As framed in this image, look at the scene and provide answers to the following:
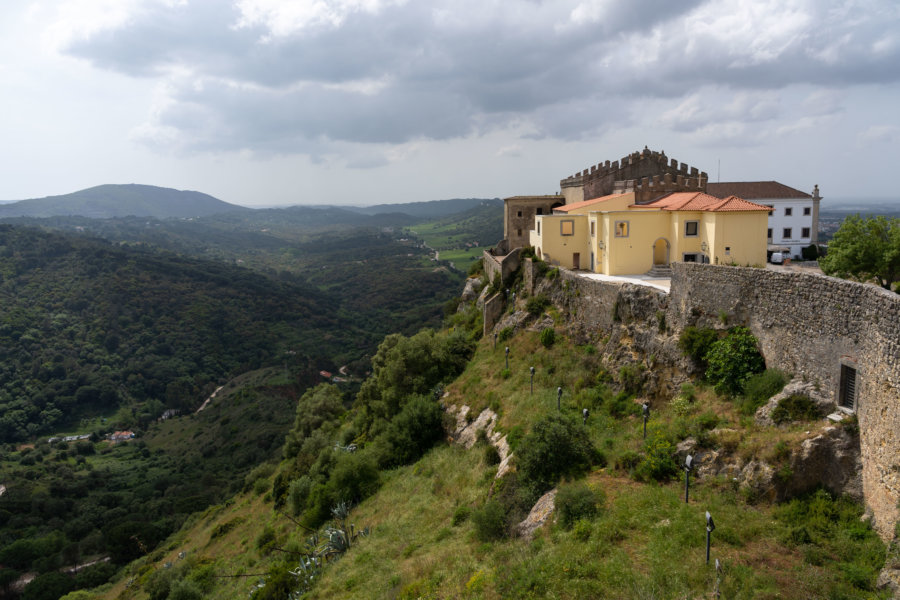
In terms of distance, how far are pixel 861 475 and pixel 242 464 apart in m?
76.3

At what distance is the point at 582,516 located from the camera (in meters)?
11.0

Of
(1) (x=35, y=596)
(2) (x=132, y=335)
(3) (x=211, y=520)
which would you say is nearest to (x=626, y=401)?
(3) (x=211, y=520)

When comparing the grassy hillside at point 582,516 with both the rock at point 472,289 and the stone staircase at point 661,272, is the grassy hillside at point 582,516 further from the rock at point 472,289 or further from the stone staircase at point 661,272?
the rock at point 472,289

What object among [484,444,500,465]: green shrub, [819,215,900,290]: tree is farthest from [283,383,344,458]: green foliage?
[819,215,900,290]: tree

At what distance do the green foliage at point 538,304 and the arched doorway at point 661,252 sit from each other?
5.13m

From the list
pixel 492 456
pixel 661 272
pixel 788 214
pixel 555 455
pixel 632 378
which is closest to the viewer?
pixel 555 455

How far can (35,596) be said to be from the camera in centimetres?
4872

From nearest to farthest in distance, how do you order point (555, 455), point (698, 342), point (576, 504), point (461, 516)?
point (576, 504) → point (555, 455) → point (698, 342) → point (461, 516)

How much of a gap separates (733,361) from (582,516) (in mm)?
5676

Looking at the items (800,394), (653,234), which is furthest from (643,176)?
(800,394)

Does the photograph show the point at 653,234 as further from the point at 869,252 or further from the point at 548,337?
the point at 869,252

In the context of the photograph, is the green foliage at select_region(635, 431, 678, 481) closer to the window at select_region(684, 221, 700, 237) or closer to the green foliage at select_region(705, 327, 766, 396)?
the green foliage at select_region(705, 327, 766, 396)

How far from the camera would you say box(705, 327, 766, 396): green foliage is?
12.6 metres

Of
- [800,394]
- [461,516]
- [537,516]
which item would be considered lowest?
[461,516]
